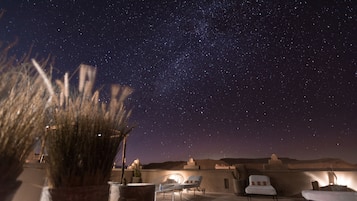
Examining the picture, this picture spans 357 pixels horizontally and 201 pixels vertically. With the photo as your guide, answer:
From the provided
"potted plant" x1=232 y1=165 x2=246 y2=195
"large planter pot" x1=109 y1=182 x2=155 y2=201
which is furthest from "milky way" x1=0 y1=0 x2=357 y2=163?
"potted plant" x1=232 y1=165 x2=246 y2=195

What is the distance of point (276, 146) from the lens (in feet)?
51.4

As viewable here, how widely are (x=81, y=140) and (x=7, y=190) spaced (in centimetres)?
46

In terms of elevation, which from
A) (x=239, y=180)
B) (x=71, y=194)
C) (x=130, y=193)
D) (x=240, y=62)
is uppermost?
(x=240, y=62)

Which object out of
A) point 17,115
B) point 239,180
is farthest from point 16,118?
point 239,180

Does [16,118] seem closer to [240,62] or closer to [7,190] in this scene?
[7,190]

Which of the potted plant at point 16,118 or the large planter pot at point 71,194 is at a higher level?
the potted plant at point 16,118

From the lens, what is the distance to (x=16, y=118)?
91 cm

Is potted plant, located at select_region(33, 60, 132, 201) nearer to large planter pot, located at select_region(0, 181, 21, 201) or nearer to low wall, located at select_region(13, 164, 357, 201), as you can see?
large planter pot, located at select_region(0, 181, 21, 201)

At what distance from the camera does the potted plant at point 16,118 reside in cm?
85

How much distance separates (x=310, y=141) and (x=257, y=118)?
4575 millimetres

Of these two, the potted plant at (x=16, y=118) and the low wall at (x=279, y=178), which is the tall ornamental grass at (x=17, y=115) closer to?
the potted plant at (x=16, y=118)

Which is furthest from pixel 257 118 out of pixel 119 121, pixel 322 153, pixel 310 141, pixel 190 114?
pixel 119 121

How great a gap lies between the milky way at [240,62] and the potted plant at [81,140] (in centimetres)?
135

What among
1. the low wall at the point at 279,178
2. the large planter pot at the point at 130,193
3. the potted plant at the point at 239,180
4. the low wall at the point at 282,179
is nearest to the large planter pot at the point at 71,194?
the large planter pot at the point at 130,193
